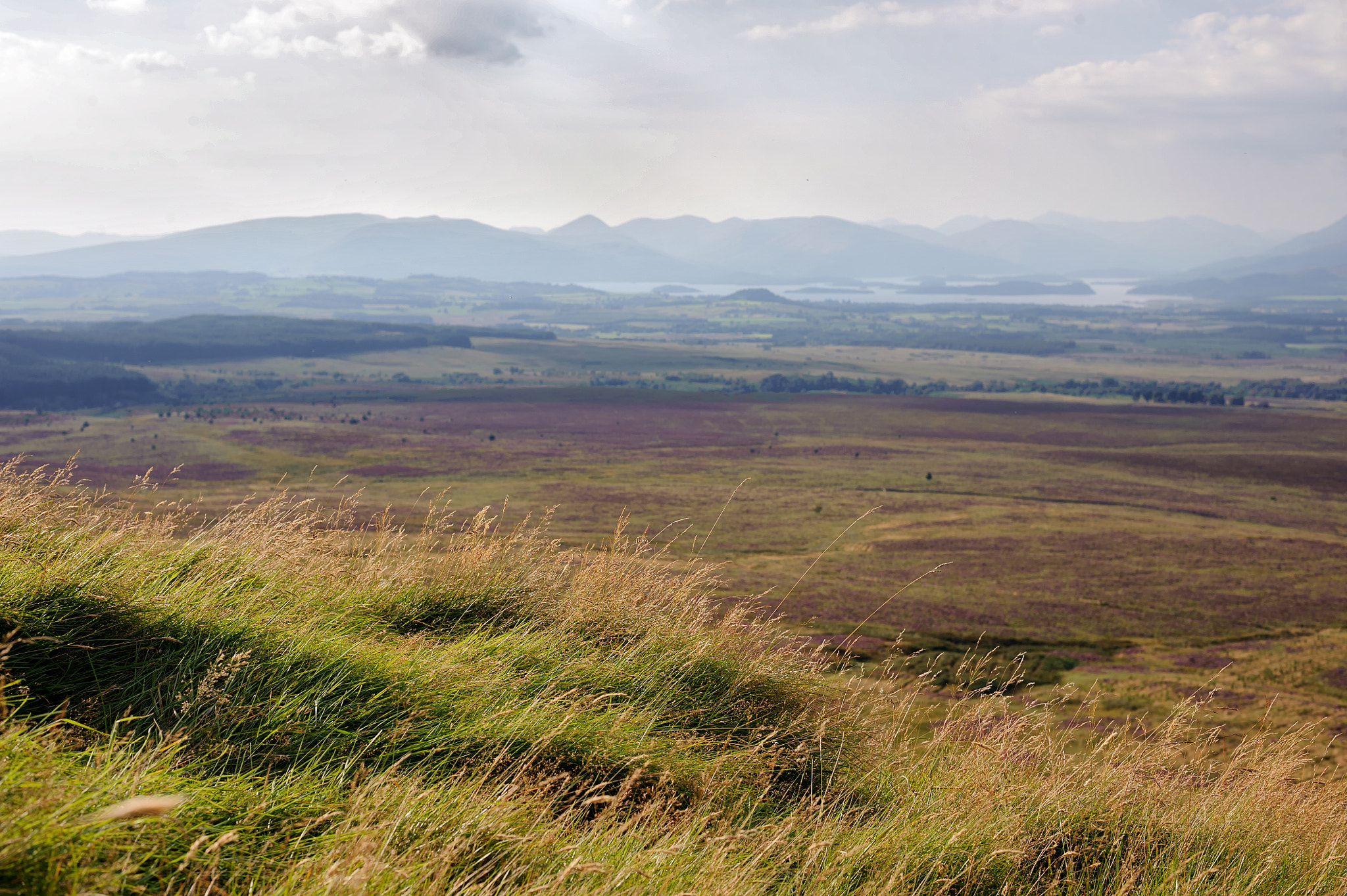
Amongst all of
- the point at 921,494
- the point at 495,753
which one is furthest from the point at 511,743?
the point at 921,494

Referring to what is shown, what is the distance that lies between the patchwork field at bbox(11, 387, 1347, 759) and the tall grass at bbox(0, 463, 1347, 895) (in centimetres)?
104

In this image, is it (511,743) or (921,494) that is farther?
(921,494)

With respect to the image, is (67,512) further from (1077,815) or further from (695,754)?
(1077,815)

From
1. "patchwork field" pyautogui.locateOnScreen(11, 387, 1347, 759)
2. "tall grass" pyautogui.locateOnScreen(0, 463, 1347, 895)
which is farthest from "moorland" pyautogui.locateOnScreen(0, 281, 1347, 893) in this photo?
"patchwork field" pyautogui.locateOnScreen(11, 387, 1347, 759)

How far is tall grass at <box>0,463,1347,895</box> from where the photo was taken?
3.22 m

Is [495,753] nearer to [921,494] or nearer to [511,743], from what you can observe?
[511,743]

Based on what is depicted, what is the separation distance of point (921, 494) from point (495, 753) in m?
81.4

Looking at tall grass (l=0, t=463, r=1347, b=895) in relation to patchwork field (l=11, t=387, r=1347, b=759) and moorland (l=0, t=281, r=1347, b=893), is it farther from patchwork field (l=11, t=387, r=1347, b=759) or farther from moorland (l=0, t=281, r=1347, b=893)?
patchwork field (l=11, t=387, r=1347, b=759)

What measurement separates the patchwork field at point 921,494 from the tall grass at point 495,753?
1.04m

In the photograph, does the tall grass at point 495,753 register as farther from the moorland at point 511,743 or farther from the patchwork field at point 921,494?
the patchwork field at point 921,494

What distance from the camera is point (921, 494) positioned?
81875 mm

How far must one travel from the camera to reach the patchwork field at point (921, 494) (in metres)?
40.1

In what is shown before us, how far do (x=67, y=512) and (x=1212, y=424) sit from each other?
145m

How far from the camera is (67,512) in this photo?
607 centimetres
